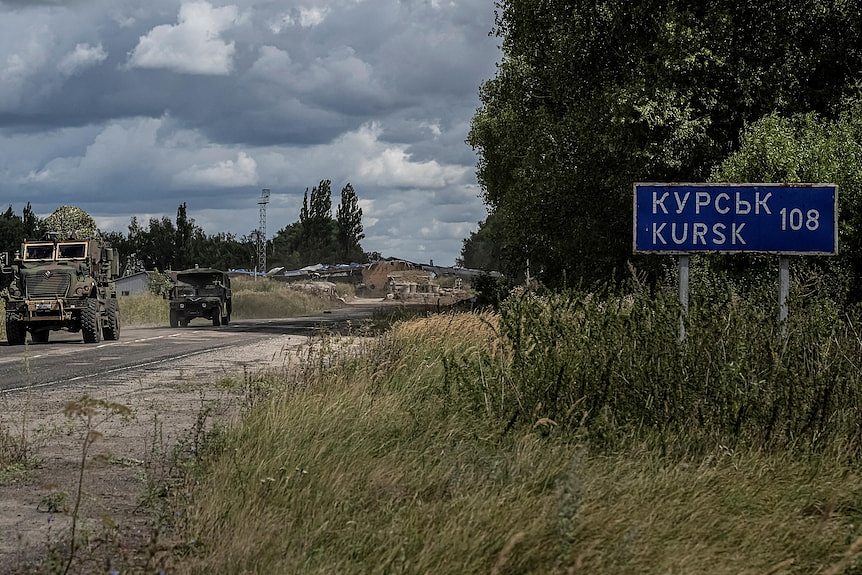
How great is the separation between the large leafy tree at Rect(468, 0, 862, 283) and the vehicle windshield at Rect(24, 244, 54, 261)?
12.2 metres

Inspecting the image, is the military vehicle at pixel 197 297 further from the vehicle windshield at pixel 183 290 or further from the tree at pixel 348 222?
the tree at pixel 348 222

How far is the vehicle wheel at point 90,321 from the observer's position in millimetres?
28234

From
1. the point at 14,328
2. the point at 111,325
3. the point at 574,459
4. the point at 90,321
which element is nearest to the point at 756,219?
the point at 574,459

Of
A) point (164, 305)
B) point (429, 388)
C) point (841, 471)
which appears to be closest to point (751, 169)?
point (429, 388)

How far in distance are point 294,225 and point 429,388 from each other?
13506cm

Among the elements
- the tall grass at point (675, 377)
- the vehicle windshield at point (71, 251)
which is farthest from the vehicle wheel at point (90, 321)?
the tall grass at point (675, 377)

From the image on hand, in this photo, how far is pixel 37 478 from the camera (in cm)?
774

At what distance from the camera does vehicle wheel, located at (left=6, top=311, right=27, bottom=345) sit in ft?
93.7

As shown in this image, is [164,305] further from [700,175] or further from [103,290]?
[700,175]

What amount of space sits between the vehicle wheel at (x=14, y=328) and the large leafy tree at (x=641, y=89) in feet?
42.3

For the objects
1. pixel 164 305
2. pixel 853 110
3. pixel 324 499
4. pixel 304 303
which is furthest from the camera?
pixel 304 303

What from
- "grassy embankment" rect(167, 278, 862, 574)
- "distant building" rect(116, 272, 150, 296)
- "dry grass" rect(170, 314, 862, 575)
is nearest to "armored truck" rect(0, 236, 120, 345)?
"grassy embankment" rect(167, 278, 862, 574)

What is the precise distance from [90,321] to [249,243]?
339 feet

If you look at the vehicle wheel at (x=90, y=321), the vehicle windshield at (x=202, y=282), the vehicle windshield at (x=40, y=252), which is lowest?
the vehicle wheel at (x=90, y=321)
